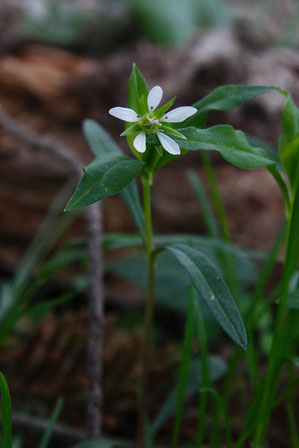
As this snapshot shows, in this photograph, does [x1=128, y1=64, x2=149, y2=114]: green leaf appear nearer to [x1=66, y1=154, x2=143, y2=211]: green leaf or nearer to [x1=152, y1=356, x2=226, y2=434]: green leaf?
[x1=66, y1=154, x2=143, y2=211]: green leaf

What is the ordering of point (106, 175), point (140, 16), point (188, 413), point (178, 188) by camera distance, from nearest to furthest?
point (106, 175), point (188, 413), point (178, 188), point (140, 16)

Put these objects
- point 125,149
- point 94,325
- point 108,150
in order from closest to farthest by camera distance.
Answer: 1. point 108,150
2. point 94,325
3. point 125,149

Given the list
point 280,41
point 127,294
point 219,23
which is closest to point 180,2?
point 219,23

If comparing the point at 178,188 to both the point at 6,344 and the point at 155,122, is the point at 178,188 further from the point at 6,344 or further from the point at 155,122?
the point at 155,122

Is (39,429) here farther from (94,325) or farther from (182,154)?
(182,154)

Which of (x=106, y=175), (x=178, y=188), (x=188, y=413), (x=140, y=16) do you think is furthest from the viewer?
(x=140, y=16)

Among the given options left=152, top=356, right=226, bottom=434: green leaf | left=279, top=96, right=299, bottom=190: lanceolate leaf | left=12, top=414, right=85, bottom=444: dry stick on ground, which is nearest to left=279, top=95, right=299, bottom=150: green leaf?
left=279, top=96, right=299, bottom=190: lanceolate leaf

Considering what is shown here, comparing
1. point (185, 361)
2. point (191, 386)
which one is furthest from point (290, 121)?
point (191, 386)
